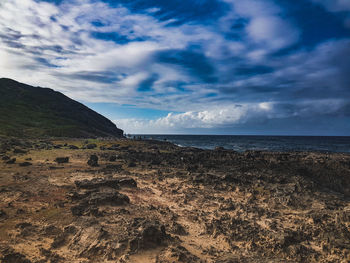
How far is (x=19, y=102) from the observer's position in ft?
424

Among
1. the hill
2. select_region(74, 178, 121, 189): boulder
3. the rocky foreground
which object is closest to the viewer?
the rocky foreground

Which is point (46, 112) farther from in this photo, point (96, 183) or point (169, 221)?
point (169, 221)

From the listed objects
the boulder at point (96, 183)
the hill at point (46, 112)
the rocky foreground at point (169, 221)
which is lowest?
the rocky foreground at point (169, 221)

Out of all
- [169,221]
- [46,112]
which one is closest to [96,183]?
[169,221]

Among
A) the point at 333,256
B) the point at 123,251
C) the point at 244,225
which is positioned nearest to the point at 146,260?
the point at 123,251

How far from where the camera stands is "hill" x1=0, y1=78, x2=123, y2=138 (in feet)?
313

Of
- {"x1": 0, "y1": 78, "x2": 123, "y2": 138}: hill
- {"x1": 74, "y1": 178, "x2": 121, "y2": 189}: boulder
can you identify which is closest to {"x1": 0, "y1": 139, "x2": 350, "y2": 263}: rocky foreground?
{"x1": 74, "y1": 178, "x2": 121, "y2": 189}: boulder

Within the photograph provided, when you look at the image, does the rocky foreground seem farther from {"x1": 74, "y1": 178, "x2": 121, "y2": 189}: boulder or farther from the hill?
the hill

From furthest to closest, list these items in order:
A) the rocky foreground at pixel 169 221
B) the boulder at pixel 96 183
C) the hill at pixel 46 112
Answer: the hill at pixel 46 112 → the boulder at pixel 96 183 → the rocky foreground at pixel 169 221

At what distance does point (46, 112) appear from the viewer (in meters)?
130

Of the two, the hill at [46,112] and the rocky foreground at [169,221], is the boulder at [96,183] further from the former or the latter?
the hill at [46,112]

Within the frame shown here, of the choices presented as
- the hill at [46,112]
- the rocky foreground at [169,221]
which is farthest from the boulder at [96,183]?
the hill at [46,112]

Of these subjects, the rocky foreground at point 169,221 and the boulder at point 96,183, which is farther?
the boulder at point 96,183

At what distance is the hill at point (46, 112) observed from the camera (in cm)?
9532
